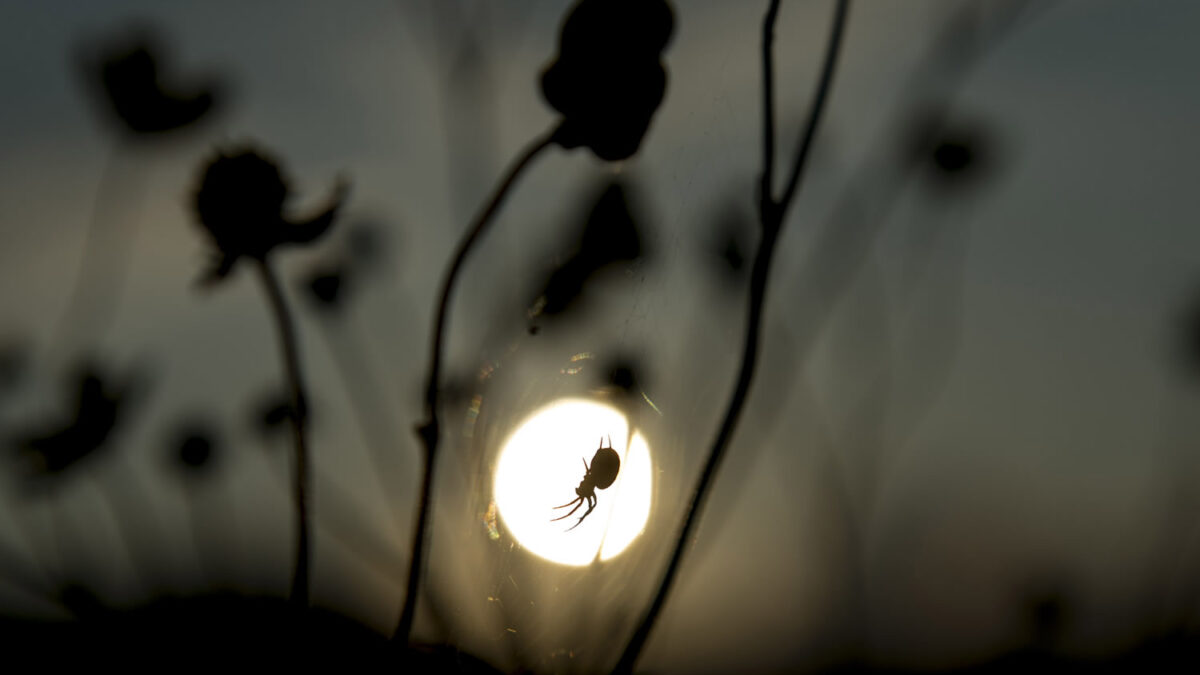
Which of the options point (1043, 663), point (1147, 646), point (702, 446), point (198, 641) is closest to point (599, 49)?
point (702, 446)

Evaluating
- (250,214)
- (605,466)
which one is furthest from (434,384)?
(250,214)

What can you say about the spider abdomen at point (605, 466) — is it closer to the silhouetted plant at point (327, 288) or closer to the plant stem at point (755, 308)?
the plant stem at point (755, 308)

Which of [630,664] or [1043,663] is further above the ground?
[1043,663]

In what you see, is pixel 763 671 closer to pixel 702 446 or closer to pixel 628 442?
pixel 702 446

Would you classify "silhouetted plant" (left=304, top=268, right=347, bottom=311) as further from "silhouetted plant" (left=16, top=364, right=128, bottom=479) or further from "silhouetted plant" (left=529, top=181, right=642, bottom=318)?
"silhouetted plant" (left=529, top=181, right=642, bottom=318)

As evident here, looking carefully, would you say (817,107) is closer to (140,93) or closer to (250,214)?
(250,214)
